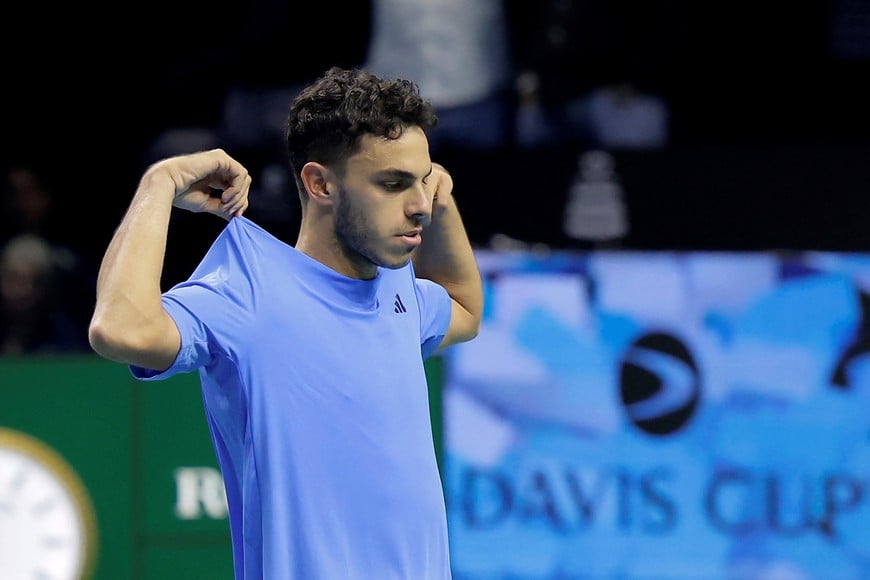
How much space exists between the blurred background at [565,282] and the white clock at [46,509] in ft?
0.16

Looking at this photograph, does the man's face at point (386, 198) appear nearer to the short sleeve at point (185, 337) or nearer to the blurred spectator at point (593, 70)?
the short sleeve at point (185, 337)

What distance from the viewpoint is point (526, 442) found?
5.13 metres

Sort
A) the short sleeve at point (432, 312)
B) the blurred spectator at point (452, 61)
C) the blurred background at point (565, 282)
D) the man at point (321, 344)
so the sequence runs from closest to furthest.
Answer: the man at point (321, 344) → the short sleeve at point (432, 312) → the blurred background at point (565, 282) → the blurred spectator at point (452, 61)

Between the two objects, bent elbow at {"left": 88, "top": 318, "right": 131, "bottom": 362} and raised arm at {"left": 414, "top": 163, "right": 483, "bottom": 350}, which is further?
raised arm at {"left": 414, "top": 163, "right": 483, "bottom": 350}

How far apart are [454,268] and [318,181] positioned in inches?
20.8

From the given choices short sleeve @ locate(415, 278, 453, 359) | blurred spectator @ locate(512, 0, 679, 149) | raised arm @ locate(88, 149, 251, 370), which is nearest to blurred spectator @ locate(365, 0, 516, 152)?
blurred spectator @ locate(512, 0, 679, 149)

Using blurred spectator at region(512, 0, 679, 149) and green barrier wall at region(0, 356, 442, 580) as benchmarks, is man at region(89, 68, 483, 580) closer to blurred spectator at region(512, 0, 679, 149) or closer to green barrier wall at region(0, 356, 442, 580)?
green barrier wall at region(0, 356, 442, 580)

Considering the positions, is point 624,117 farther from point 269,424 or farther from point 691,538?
point 269,424

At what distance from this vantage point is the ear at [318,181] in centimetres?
250

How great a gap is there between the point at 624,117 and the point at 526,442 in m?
1.84

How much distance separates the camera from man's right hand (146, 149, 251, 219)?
236cm

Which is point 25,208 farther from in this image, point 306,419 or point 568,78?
point 306,419

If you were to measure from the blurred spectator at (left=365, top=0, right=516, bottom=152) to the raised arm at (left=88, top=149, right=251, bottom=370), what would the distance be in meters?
3.78

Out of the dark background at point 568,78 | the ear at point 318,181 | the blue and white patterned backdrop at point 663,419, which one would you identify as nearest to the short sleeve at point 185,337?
the ear at point 318,181
